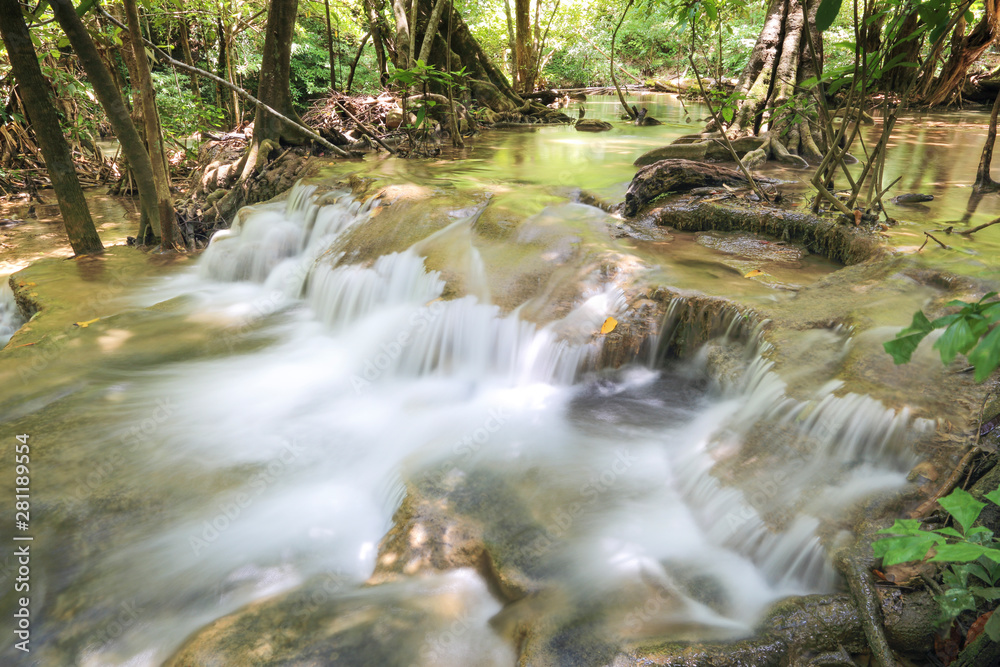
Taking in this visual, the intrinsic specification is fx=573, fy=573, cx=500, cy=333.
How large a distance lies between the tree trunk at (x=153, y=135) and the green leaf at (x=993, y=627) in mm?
8166

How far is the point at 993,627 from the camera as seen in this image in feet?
5.71

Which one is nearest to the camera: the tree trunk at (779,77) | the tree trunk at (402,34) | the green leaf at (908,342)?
the green leaf at (908,342)

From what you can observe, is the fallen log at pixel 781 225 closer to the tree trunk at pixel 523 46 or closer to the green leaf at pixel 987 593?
the green leaf at pixel 987 593

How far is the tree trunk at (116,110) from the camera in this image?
6102 mm

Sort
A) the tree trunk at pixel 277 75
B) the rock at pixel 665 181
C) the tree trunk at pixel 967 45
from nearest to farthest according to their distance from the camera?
1. the rock at pixel 665 181
2. the tree trunk at pixel 967 45
3. the tree trunk at pixel 277 75

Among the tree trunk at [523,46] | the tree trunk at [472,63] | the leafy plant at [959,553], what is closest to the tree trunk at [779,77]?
the tree trunk at [472,63]

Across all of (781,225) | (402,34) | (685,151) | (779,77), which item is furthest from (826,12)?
(402,34)

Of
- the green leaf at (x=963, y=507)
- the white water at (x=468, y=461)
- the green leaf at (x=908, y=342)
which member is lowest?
the white water at (x=468, y=461)

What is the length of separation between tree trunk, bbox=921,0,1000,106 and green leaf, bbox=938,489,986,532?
7.75m

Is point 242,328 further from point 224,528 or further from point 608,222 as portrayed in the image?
point 608,222

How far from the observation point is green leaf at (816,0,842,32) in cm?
211

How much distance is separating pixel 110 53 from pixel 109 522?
339 inches

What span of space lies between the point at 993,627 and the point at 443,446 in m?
2.87

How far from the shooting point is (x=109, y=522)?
330 centimetres
